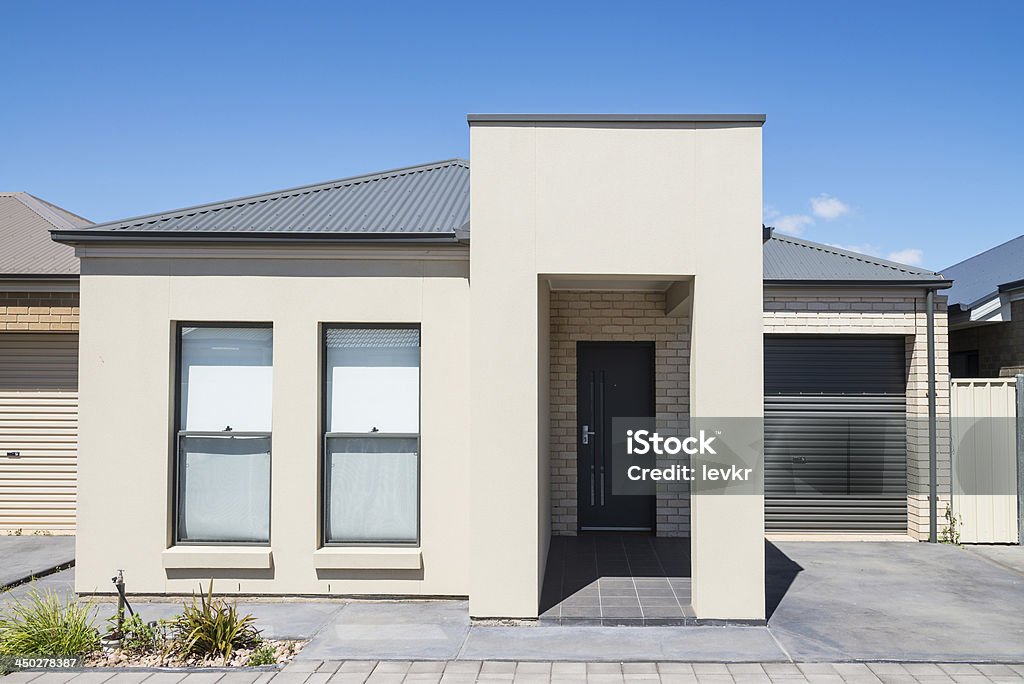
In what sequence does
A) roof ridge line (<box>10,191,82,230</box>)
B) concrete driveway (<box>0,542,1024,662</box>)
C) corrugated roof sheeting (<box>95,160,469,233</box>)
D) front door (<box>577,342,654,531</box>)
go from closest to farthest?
→ concrete driveway (<box>0,542,1024,662</box>), corrugated roof sheeting (<box>95,160,469,233</box>), front door (<box>577,342,654,531</box>), roof ridge line (<box>10,191,82,230</box>)

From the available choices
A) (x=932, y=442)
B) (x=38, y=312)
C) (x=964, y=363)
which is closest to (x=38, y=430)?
(x=38, y=312)

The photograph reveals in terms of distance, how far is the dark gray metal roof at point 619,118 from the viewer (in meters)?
6.63

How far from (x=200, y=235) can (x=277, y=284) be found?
866 mm

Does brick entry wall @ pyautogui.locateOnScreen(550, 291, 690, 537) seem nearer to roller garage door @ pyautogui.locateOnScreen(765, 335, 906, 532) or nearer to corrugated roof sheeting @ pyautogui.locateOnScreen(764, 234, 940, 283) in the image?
roller garage door @ pyautogui.locateOnScreen(765, 335, 906, 532)

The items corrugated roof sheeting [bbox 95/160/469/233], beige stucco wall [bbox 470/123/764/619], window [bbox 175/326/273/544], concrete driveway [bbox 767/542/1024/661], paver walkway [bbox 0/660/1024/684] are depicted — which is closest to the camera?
paver walkway [bbox 0/660/1024/684]

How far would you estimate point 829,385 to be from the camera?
1064 centimetres

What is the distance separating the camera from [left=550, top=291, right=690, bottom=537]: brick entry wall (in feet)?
33.0

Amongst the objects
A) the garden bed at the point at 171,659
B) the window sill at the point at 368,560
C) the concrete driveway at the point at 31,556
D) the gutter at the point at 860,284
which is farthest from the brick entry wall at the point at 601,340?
the concrete driveway at the point at 31,556

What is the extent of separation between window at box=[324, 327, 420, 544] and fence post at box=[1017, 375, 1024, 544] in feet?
26.7

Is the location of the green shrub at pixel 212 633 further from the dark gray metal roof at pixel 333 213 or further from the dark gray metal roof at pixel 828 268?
the dark gray metal roof at pixel 828 268

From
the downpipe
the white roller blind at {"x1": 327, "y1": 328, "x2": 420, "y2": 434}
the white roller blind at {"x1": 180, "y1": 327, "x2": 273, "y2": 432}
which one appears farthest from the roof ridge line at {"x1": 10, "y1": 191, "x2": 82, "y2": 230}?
the downpipe

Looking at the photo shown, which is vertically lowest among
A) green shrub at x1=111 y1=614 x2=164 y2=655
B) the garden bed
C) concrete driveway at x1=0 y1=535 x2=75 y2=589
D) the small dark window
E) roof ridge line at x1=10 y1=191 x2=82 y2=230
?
the garden bed

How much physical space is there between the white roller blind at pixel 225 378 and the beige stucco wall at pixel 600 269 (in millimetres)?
2378

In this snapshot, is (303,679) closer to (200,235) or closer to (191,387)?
(191,387)
